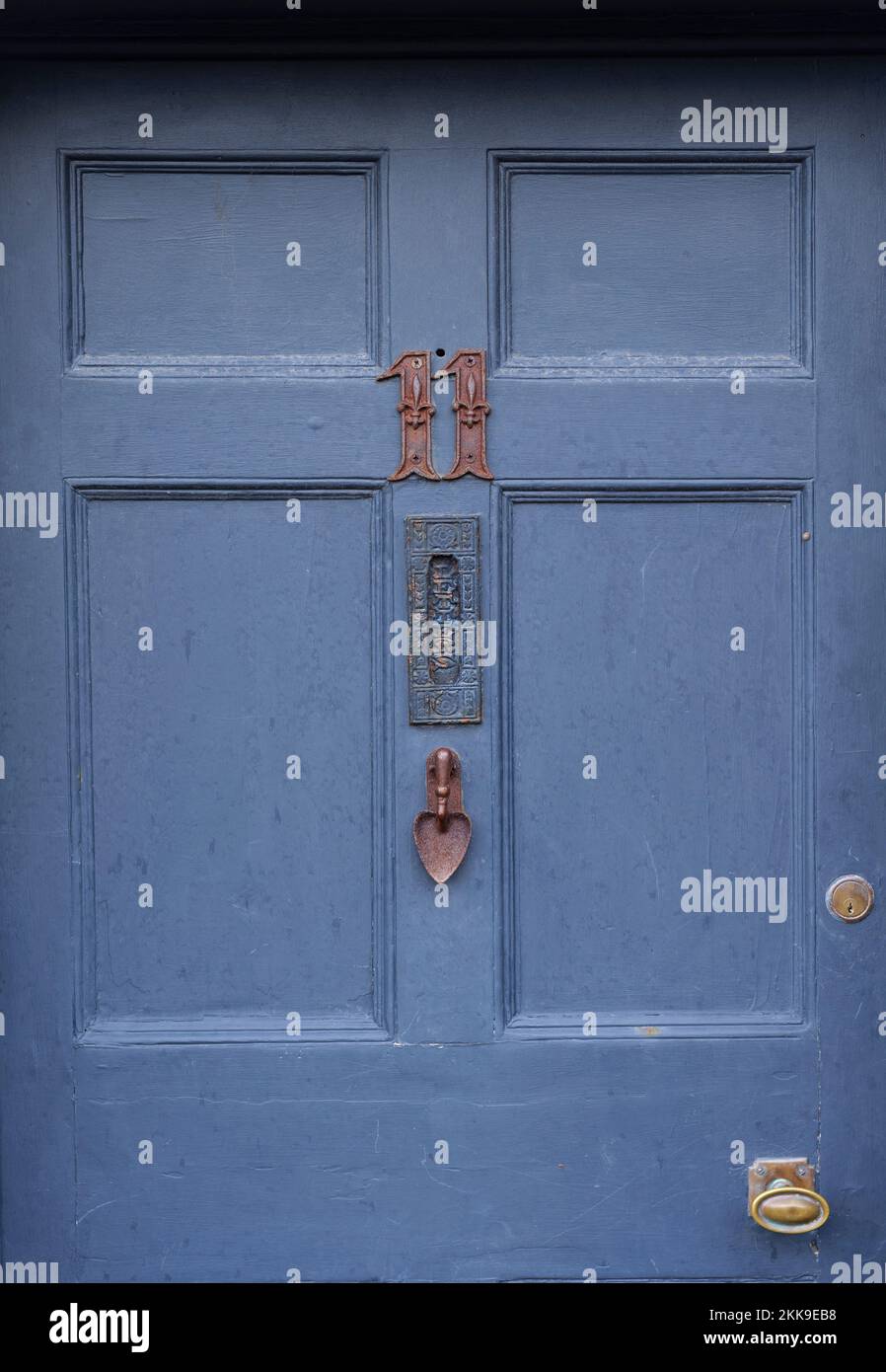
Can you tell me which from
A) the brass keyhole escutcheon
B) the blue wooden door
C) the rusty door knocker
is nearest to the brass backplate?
the blue wooden door

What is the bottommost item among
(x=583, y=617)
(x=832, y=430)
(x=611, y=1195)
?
(x=611, y=1195)

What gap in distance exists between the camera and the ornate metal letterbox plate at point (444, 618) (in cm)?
185

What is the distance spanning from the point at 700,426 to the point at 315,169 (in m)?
0.70

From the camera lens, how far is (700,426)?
1854mm

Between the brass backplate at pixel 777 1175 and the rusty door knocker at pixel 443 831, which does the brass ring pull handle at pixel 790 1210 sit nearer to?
the brass backplate at pixel 777 1175

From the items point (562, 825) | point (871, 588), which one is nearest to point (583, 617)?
point (562, 825)

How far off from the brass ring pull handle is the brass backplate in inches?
0.8

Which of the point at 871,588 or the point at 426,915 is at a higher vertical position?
the point at 871,588

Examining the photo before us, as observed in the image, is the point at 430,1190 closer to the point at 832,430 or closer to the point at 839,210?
the point at 832,430

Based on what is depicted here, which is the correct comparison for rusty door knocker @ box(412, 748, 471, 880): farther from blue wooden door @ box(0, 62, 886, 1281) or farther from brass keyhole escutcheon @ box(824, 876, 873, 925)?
brass keyhole escutcheon @ box(824, 876, 873, 925)

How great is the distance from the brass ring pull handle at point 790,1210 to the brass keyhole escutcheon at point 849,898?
0.42 m

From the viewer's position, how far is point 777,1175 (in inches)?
73.7

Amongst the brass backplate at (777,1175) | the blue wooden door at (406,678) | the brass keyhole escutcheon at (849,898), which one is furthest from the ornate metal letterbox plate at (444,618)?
the brass backplate at (777,1175)

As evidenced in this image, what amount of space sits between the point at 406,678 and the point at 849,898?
2.48ft
